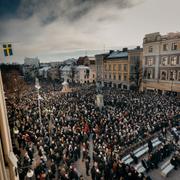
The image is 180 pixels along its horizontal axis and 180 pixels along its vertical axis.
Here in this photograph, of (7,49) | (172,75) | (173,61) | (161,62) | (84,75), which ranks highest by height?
(7,49)

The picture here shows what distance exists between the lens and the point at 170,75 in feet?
89.4

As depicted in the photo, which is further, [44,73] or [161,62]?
[44,73]

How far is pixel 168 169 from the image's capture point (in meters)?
8.84

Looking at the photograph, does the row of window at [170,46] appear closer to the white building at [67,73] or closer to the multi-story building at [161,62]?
the multi-story building at [161,62]

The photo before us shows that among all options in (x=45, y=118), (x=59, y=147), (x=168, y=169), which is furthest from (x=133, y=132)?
(x=45, y=118)

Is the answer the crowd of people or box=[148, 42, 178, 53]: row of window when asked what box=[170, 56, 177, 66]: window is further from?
the crowd of people

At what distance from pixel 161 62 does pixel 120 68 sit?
38.5 feet

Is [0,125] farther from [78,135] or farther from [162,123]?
[162,123]

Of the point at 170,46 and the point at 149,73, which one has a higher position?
the point at 170,46

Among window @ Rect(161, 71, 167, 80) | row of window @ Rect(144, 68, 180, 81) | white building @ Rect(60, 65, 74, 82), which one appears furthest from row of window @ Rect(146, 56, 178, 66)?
white building @ Rect(60, 65, 74, 82)

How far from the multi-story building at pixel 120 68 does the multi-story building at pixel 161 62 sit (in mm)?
2388

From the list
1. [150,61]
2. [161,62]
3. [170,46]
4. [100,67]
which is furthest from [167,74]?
[100,67]

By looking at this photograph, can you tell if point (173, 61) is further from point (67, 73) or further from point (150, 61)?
point (67, 73)

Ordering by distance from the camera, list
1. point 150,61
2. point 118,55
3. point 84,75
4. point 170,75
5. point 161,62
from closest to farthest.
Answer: point 170,75 < point 161,62 < point 150,61 < point 118,55 < point 84,75
